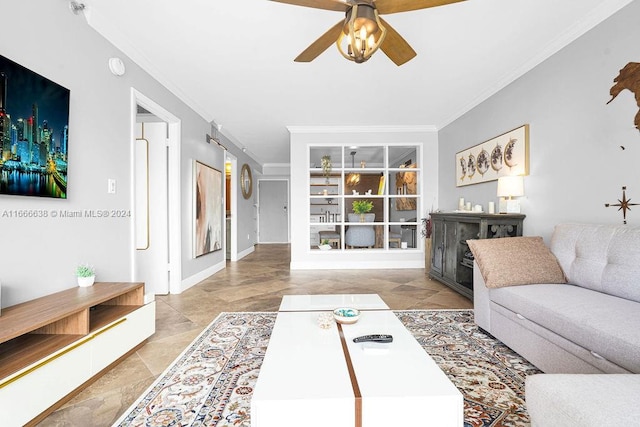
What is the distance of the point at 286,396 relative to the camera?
101 cm

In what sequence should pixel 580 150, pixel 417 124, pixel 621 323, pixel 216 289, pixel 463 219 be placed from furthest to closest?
pixel 417 124 → pixel 216 289 → pixel 463 219 → pixel 580 150 → pixel 621 323

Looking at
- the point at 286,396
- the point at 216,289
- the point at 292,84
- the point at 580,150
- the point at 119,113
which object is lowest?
the point at 216,289

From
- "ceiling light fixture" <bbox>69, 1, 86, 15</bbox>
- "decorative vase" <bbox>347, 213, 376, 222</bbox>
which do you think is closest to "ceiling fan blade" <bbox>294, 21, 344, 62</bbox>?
"ceiling light fixture" <bbox>69, 1, 86, 15</bbox>

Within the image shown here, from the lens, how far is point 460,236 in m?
3.56

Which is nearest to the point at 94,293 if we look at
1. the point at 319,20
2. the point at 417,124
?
the point at 319,20

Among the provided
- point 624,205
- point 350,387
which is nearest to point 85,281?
point 350,387

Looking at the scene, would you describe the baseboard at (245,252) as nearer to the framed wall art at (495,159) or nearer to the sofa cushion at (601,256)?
the framed wall art at (495,159)

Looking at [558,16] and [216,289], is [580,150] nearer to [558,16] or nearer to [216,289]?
[558,16]

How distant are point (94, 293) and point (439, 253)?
152 inches

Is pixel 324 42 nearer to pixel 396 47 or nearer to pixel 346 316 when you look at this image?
pixel 396 47

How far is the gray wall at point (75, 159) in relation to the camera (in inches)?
65.8

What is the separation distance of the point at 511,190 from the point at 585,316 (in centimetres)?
174

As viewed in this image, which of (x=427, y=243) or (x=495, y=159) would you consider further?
(x=427, y=243)

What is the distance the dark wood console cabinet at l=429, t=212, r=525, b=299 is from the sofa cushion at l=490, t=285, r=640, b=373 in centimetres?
105
